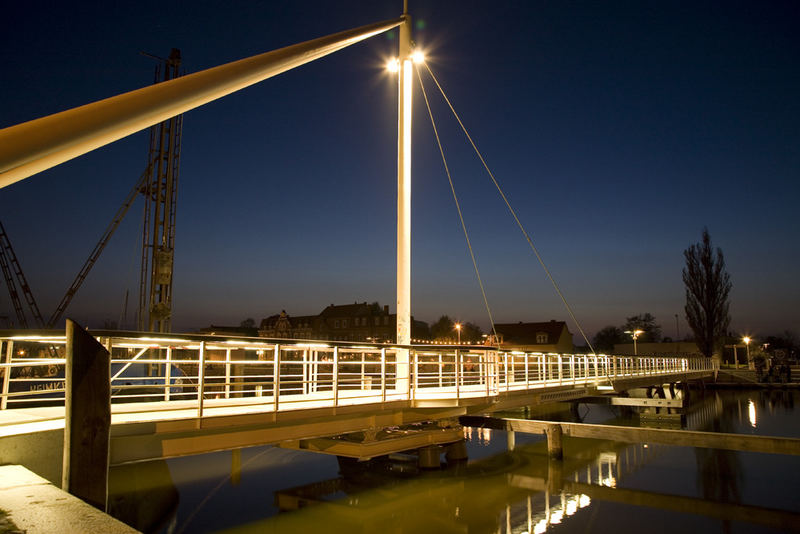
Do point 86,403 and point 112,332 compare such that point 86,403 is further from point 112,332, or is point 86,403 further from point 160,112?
point 160,112

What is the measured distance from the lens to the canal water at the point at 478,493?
1240 cm

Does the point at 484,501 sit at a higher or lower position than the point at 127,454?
lower

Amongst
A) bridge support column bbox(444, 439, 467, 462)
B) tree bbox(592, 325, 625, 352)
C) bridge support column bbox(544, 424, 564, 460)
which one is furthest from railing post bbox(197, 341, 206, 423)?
tree bbox(592, 325, 625, 352)

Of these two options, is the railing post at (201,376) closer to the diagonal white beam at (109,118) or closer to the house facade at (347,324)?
the diagonal white beam at (109,118)

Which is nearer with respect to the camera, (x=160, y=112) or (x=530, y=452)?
(x=160, y=112)

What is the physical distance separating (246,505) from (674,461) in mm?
16001

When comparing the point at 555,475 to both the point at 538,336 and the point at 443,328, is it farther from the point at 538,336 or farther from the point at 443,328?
the point at 443,328

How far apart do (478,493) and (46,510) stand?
501 inches

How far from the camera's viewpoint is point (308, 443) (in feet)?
42.8

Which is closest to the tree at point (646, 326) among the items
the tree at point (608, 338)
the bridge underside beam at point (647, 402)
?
the tree at point (608, 338)

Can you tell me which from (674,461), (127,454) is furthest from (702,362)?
(127,454)

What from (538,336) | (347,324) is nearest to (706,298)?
(538,336)

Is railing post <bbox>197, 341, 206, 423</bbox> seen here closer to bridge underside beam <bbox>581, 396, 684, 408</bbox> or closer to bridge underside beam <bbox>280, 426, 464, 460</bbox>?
bridge underside beam <bbox>280, 426, 464, 460</bbox>

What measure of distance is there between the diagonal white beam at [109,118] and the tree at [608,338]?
4943 inches
